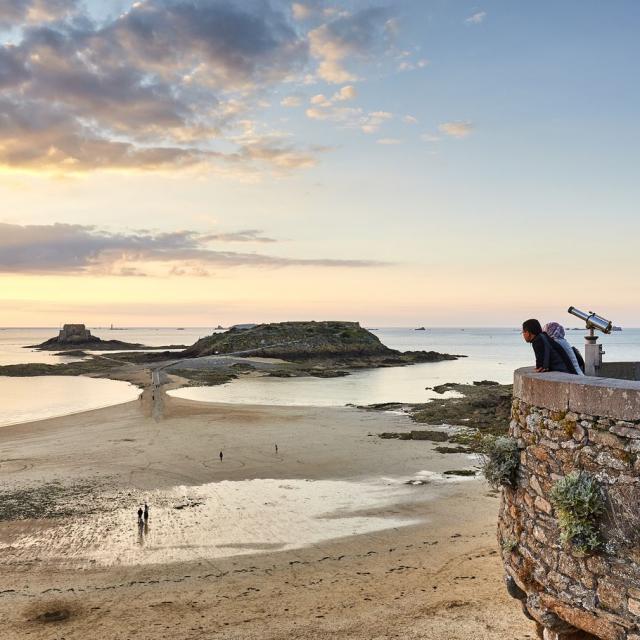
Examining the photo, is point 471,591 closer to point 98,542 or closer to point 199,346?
point 98,542

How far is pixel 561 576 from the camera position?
7.09m

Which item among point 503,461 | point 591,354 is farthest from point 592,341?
point 503,461

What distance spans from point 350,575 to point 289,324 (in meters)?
103

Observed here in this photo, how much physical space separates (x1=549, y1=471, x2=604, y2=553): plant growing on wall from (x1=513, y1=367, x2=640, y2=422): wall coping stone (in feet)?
2.64

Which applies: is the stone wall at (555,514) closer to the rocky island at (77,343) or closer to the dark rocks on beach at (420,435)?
the dark rocks on beach at (420,435)

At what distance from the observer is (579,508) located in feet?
21.6

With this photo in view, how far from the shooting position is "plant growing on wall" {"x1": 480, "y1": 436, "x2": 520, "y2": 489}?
814 centimetres

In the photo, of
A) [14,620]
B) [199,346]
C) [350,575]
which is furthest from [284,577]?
[199,346]

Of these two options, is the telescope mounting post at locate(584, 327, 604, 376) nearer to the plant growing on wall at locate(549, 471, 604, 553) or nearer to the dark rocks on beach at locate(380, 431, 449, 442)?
the plant growing on wall at locate(549, 471, 604, 553)

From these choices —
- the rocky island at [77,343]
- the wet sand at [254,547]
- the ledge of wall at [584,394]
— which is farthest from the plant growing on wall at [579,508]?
the rocky island at [77,343]

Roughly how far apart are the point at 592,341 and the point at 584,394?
11.8ft

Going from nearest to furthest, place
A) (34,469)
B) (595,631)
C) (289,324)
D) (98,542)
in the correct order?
1. (595,631)
2. (98,542)
3. (34,469)
4. (289,324)

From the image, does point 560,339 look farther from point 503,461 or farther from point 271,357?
point 271,357

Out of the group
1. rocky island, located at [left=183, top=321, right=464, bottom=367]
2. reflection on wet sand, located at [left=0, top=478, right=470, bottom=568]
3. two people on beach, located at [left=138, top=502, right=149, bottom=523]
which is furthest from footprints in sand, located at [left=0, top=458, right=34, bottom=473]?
rocky island, located at [left=183, top=321, right=464, bottom=367]
